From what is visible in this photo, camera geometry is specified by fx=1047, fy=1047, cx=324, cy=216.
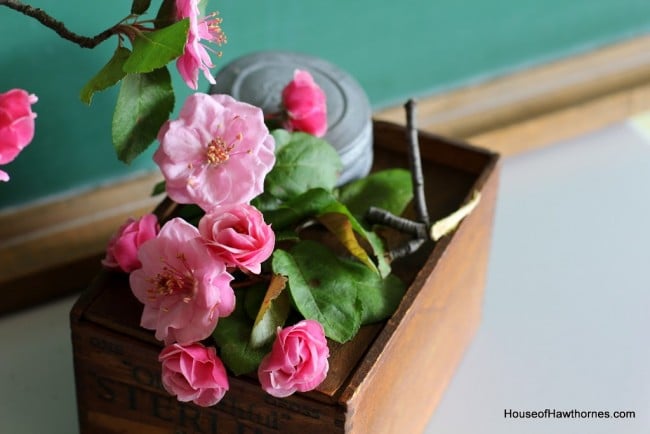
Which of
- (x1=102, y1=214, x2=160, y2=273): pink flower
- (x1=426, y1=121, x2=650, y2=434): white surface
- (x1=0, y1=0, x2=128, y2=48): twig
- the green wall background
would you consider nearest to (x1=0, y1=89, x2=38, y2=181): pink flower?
(x1=0, y1=0, x2=128, y2=48): twig

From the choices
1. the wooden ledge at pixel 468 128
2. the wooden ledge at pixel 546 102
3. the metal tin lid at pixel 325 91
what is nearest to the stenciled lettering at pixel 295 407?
the metal tin lid at pixel 325 91

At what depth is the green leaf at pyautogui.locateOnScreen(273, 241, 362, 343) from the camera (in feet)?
2.25

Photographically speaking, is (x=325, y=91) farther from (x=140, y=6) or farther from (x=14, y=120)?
(x=14, y=120)

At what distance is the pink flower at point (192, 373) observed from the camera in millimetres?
646

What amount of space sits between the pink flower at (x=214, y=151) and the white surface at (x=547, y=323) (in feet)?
0.97

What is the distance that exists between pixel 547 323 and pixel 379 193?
0.81 feet

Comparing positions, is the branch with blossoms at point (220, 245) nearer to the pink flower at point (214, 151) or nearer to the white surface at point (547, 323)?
the pink flower at point (214, 151)

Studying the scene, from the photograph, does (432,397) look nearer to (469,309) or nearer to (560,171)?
(469,309)

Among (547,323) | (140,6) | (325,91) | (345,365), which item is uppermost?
(140,6)

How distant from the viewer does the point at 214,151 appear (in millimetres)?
653

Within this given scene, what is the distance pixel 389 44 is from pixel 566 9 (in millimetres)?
228

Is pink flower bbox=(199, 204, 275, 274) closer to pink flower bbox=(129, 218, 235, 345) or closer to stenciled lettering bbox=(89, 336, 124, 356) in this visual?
pink flower bbox=(129, 218, 235, 345)

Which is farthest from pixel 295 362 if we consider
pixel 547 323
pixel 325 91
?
pixel 547 323

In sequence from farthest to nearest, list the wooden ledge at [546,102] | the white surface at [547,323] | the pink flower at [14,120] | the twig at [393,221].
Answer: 1. the wooden ledge at [546,102]
2. the white surface at [547,323]
3. the twig at [393,221]
4. the pink flower at [14,120]
